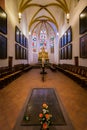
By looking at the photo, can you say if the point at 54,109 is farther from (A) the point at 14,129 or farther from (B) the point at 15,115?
(A) the point at 14,129

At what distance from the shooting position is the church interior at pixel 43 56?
12.9 ft

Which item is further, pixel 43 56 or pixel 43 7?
pixel 43 7

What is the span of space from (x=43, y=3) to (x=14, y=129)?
17050 mm

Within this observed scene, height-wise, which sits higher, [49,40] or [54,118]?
[49,40]

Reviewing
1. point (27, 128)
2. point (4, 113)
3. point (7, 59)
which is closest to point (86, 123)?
point (27, 128)

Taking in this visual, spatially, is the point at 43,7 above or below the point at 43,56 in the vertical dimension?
above

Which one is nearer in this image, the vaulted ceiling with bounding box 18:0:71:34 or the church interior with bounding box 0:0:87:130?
the church interior with bounding box 0:0:87:130

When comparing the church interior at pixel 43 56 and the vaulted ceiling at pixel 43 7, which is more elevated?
the vaulted ceiling at pixel 43 7

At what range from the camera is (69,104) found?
3.97 m

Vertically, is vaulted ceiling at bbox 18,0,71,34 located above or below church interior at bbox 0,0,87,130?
above

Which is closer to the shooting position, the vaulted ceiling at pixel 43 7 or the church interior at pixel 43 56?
the church interior at pixel 43 56

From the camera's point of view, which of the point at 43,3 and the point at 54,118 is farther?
the point at 43,3

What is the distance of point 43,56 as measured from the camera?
11.8 metres

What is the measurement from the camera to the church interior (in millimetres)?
3930
